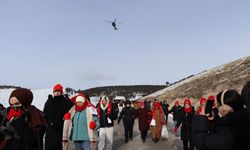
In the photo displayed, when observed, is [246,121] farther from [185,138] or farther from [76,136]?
[185,138]

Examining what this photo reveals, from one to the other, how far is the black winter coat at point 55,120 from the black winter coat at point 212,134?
4857 mm

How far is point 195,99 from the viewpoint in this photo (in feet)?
194

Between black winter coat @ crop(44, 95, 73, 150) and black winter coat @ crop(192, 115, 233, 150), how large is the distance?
486 cm

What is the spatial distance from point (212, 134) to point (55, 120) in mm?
5142

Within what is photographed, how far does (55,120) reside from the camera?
823 centimetres

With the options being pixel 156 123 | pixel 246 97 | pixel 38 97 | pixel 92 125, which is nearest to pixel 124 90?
pixel 38 97

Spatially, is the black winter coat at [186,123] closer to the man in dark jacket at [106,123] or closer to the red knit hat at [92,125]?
the man in dark jacket at [106,123]

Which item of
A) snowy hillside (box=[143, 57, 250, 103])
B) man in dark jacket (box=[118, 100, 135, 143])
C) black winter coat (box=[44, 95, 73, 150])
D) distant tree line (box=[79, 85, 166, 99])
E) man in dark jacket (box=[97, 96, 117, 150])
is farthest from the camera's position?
distant tree line (box=[79, 85, 166, 99])

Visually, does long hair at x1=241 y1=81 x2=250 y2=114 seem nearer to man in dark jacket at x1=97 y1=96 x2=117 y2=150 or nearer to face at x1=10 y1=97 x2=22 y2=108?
face at x1=10 y1=97 x2=22 y2=108

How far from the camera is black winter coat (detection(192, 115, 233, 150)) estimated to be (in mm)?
3584

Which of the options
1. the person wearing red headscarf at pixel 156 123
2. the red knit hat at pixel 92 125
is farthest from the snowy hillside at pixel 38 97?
the red knit hat at pixel 92 125

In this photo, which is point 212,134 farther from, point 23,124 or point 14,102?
point 14,102

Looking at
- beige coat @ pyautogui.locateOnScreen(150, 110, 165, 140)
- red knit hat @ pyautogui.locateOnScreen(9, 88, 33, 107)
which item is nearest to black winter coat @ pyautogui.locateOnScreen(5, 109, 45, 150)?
red knit hat @ pyautogui.locateOnScreen(9, 88, 33, 107)

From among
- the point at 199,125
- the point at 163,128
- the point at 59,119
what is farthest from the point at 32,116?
the point at 163,128
